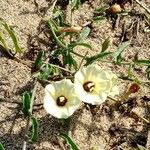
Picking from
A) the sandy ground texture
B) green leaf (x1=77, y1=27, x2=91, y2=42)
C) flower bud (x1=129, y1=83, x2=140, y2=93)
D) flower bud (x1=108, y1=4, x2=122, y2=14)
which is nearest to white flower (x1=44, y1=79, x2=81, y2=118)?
the sandy ground texture

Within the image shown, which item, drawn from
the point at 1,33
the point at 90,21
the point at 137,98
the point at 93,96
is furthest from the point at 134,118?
the point at 1,33

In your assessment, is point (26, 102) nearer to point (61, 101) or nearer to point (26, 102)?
point (26, 102)

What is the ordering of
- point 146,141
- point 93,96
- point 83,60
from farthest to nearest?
point 83,60 < point 146,141 < point 93,96

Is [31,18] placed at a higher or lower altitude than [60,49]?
higher

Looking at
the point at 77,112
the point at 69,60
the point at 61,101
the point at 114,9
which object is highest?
the point at 114,9

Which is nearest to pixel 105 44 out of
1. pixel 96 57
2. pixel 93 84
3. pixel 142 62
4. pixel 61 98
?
pixel 96 57

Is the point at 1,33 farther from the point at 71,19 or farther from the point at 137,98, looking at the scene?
the point at 137,98

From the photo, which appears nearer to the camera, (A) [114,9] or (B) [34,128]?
(B) [34,128]
